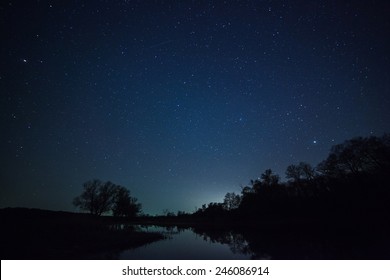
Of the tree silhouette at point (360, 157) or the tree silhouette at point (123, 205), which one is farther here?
the tree silhouette at point (123, 205)

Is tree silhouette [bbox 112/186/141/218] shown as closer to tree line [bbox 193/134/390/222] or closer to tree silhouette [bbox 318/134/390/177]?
tree line [bbox 193/134/390/222]

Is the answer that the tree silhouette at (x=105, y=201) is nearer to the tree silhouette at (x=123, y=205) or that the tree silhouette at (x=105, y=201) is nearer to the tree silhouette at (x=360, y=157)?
the tree silhouette at (x=123, y=205)

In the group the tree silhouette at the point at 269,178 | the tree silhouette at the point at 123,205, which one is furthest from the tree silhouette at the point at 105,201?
the tree silhouette at the point at 269,178

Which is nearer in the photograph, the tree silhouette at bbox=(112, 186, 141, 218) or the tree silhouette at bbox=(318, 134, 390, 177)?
the tree silhouette at bbox=(318, 134, 390, 177)

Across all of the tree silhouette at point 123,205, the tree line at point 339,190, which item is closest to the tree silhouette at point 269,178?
the tree line at point 339,190

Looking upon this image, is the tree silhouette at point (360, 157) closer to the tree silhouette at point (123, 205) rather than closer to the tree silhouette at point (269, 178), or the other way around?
the tree silhouette at point (269, 178)

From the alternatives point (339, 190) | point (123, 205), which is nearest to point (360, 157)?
point (339, 190)

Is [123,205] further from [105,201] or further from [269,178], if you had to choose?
[269,178]

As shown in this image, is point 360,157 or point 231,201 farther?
point 231,201

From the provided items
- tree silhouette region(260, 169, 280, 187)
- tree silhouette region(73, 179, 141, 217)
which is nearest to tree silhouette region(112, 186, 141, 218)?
tree silhouette region(73, 179, 141, 217)

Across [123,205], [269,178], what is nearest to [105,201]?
[123,205]

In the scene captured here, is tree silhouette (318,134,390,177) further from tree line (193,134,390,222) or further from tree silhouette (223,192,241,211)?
tree silhouette (223,192,241,211)
